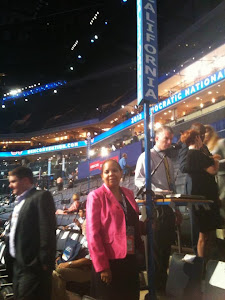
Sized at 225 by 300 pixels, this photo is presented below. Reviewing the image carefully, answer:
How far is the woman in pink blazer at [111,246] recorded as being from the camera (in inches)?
84.4

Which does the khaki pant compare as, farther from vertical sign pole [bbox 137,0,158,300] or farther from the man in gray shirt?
vertical sign pole [bbox 137,0,158,300]

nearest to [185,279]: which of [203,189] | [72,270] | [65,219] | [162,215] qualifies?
[162,215]

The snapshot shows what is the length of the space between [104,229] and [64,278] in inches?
71.3

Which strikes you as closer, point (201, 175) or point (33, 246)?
point (33, 246)

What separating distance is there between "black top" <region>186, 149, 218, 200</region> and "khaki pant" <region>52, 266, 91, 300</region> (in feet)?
6.44

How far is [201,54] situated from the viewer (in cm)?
2003

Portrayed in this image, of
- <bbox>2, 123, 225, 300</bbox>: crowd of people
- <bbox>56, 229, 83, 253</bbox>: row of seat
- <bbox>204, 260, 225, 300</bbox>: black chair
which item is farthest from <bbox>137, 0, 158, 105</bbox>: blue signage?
<bbox>56, 229, 83, 253</bbox>: row of seat

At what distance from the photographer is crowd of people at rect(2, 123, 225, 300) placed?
220 cm

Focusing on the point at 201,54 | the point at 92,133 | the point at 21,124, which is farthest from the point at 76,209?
the point at 21,124

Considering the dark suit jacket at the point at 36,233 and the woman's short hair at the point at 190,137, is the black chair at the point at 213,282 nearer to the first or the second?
the woman's short hair at the point at 190,137

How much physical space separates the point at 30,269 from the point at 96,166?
685 inches

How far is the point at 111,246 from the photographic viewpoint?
7.22 ft

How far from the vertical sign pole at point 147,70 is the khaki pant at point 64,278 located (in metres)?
1.60

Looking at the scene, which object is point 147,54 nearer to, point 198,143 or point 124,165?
point 198,143
